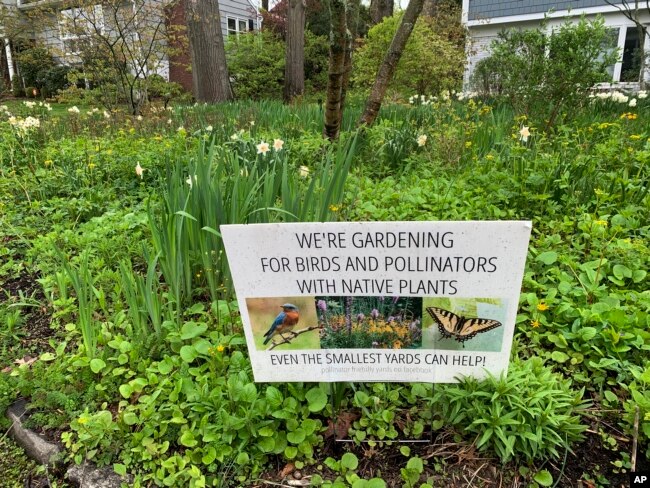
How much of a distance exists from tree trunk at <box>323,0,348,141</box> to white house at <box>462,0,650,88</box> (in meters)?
9.76

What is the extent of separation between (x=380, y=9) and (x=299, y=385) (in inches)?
720

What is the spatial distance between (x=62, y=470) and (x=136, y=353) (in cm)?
44

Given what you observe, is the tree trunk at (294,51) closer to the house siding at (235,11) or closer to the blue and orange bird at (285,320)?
the house siding at (235,11)

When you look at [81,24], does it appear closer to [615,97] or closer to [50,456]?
[615,97]

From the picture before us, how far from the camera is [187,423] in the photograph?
62.0 inches

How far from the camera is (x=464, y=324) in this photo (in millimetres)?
1331

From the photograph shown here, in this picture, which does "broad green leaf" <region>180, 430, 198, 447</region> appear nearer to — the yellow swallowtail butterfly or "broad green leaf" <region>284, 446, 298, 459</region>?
"broad green leaf" <region>284, 446, 298, 459</region>

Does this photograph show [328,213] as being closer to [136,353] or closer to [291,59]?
[136,353]

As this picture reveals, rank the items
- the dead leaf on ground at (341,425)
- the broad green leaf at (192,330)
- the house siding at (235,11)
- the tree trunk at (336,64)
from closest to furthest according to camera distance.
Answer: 1. the dead leaf on ground at (341,425)
2. the broad green leaf at (192,330)
3. the tree trunk at (336,64)
4. the house siding at (235,11)

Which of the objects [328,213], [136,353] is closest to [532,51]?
[328,213]

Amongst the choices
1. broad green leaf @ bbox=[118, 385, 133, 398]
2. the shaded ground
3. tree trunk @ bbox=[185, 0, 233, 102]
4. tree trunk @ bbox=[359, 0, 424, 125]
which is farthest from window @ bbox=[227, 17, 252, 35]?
the shaded ground

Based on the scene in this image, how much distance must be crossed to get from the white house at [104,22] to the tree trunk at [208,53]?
44 centimetres

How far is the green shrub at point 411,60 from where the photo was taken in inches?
343

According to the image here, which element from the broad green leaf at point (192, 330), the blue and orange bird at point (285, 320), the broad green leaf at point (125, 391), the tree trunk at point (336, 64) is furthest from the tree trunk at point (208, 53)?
the blue and orange bird at point (285, 320)
